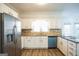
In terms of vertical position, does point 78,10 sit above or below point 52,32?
above

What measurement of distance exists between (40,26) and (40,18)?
0.45 metres

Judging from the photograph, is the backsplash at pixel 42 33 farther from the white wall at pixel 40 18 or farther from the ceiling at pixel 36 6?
the ceiling at pixel 36 6

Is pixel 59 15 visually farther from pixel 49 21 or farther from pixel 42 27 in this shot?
pixel 42 27

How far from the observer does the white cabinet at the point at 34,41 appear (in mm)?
5969

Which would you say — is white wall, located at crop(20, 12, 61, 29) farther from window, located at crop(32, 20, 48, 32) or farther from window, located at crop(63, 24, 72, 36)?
window, located at crop(63, 24, 72, 36)

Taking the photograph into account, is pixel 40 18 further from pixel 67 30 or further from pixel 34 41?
pixel 67 30

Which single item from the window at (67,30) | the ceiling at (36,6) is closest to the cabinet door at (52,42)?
the window at (67,30)

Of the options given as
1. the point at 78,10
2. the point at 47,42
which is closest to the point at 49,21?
the point at 47,42

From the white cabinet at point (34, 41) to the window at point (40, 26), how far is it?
0.65m

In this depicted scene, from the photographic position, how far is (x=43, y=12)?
6.34 meters

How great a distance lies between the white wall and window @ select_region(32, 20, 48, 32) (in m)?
0.20

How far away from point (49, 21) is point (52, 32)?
0.60 m

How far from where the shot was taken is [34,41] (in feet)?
19.8

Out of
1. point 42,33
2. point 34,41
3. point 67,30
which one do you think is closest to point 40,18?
point 42,33
